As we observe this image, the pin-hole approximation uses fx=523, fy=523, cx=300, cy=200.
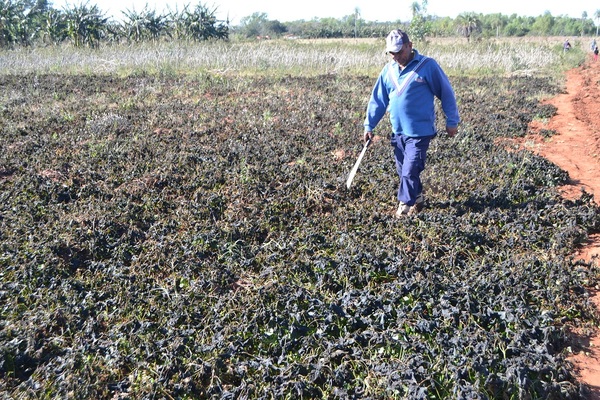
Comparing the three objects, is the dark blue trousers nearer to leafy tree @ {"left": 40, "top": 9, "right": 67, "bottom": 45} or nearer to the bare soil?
the bare soil

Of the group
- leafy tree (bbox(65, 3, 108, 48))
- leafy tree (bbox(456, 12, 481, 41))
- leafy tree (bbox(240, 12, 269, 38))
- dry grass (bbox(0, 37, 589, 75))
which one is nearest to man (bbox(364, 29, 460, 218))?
dry grass (bbox(0, 37, 589, 75))

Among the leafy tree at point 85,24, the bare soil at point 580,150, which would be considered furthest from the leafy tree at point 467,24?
the bare soil at point 580,150

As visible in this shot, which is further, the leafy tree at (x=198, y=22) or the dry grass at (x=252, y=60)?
the leafy tree at (x=198, y=22)

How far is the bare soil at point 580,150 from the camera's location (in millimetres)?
3283

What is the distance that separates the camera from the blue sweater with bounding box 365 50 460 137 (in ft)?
16.2

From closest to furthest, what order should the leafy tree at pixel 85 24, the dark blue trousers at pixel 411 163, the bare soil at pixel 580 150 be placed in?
the bare soil at pixel 580 150 < the dark blue trousers at pixel 411 163 < the leafy tree at pixel 85 24

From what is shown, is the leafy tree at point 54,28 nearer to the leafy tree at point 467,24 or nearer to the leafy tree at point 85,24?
the leafy tree at point 85,24

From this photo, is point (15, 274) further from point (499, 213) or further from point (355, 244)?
point (499, 213)

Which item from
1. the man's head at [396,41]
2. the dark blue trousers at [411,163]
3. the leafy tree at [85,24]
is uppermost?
the leafy tree at [85,24]

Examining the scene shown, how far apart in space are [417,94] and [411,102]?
93mm

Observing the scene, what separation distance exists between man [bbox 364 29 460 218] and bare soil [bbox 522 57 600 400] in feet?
5.42

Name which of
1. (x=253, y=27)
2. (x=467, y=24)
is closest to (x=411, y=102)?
(x=467, y=24)

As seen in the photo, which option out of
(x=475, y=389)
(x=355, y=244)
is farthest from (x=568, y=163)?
(x=475, y=389)

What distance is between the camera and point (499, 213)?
5211 millimetres
